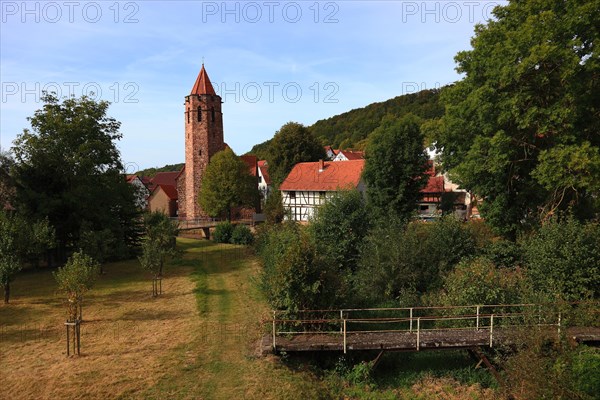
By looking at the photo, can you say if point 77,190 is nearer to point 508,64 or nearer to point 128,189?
point 128,189

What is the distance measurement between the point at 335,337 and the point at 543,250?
8.35m

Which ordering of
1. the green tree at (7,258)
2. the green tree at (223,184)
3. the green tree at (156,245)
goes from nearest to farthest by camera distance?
the green tree at (7,258) < the green tree at (156,245) < the green tree at (223,184)

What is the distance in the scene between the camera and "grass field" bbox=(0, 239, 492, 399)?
10969 millimetres

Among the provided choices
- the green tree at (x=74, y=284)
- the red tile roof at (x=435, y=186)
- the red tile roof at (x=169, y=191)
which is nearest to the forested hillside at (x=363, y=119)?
the red tile roof at (x=169, y=191)

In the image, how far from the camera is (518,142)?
58.1 feet

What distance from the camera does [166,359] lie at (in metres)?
12.6

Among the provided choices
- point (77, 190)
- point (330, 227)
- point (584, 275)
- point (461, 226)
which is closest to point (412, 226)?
point (461, 226)

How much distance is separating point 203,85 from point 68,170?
68.0ft

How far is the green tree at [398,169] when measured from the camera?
26469 millimetres

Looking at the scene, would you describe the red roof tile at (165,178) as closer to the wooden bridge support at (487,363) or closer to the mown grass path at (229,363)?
the mown grass path at (229,363)

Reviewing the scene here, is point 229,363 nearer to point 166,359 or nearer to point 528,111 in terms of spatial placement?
point 166,359

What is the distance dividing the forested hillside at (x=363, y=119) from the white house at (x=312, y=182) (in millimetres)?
51585

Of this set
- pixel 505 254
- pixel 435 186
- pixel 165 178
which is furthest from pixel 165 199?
pixel 505 254

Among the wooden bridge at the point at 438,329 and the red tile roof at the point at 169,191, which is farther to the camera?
the red tile roof at the point at 169,191
